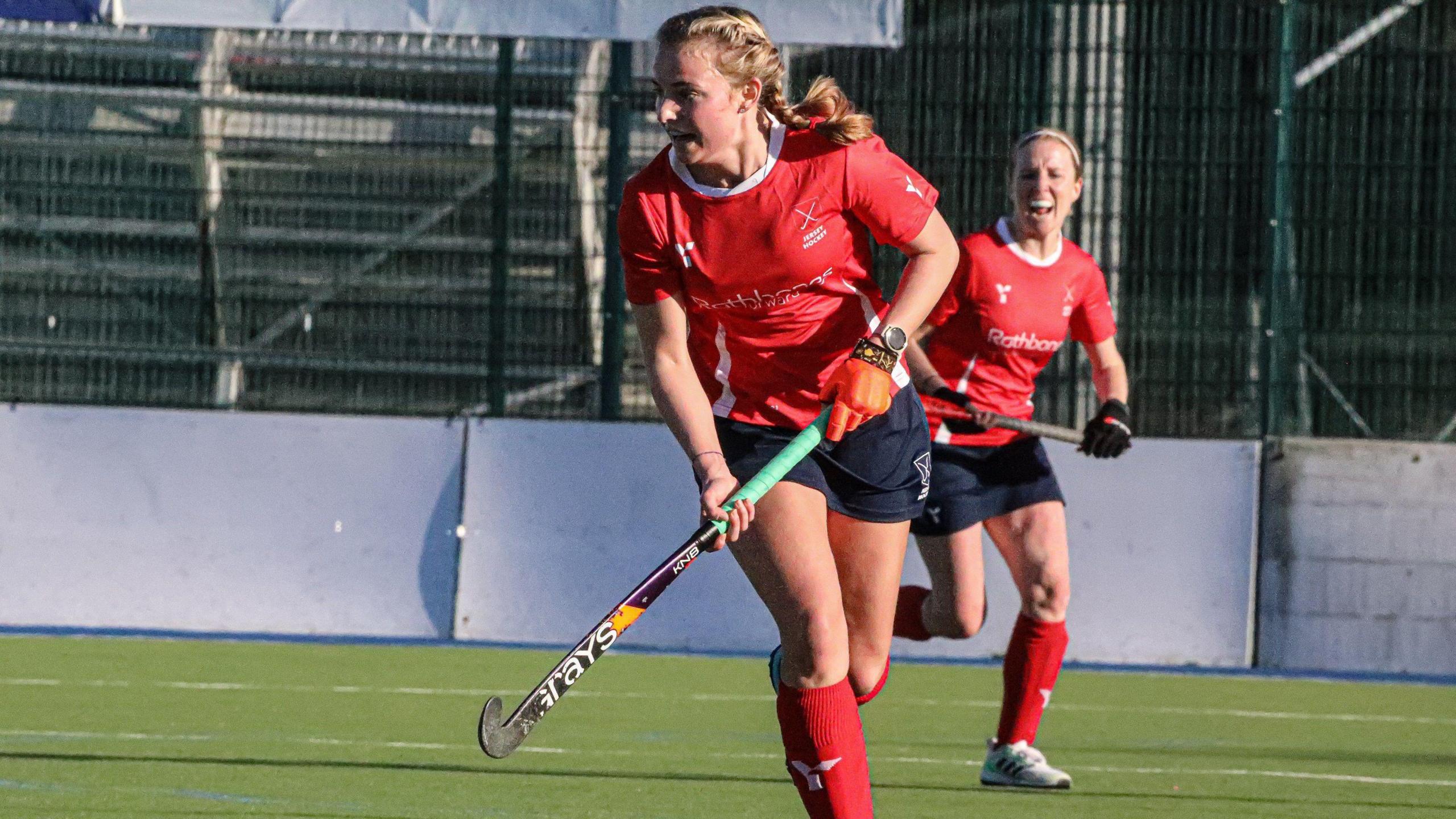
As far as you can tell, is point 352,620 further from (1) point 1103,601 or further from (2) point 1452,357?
(2) point 1452,357

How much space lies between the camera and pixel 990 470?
5.94 metres

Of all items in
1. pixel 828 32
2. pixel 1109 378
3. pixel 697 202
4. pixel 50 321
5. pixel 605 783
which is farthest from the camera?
pixel 50 321

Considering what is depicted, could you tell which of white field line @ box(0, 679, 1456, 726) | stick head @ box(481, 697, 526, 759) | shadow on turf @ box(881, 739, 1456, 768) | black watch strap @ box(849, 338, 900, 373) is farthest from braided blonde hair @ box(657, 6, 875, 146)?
white field line @ box(0, 679, 1456, 726)

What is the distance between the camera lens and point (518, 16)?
9.09 metres

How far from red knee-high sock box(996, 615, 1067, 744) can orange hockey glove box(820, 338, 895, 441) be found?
1857 mm

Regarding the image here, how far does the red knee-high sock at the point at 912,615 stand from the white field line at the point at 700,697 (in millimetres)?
1462

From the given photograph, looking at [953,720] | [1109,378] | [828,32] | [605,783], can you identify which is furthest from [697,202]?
[828,32]

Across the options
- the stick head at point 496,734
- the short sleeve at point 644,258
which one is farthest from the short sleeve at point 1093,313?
the stick head at point 496,734

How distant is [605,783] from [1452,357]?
203 inches

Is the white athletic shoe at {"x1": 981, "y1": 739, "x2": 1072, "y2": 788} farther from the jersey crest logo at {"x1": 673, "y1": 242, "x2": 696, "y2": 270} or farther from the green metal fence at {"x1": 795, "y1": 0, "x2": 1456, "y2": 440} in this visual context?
the green metal fence at {"x1": 795, "y1": 0, "x2": 1456, "y2": 440}

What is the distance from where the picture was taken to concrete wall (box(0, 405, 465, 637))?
930cm

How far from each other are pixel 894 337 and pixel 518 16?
531cm

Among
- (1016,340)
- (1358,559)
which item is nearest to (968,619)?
(1016,340)

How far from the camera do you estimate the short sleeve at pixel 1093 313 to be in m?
6.11
